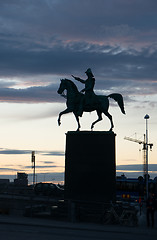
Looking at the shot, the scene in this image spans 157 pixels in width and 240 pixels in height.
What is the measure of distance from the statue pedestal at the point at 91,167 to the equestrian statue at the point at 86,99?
4.40ft

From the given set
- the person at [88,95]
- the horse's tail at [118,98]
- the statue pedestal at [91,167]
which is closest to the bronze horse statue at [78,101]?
the horse's tail at [118,98]

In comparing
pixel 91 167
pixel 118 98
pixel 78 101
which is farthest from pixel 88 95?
pixel 91 167

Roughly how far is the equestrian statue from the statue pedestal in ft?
4.40

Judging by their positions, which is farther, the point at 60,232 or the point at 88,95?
the point at 88,95

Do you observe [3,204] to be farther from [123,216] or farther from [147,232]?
[147,232]

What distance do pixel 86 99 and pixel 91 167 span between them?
4.71 meters

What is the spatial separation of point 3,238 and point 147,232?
24.9ft

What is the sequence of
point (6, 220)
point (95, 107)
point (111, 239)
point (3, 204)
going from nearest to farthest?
point (111, 239) → point (6, 220) → point (3, 204) → point (95, 107)

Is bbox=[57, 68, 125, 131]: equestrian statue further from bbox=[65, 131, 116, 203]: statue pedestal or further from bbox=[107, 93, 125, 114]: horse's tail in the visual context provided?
bbox=[65, 131, 116, 203]: statue pedestal

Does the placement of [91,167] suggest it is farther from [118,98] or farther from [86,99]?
[118,98]

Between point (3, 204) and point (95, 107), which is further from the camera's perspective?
point (95, 107)

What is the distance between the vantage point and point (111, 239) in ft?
59.0

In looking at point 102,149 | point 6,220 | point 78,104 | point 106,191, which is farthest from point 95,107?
point 6,220

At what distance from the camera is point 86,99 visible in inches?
1236
